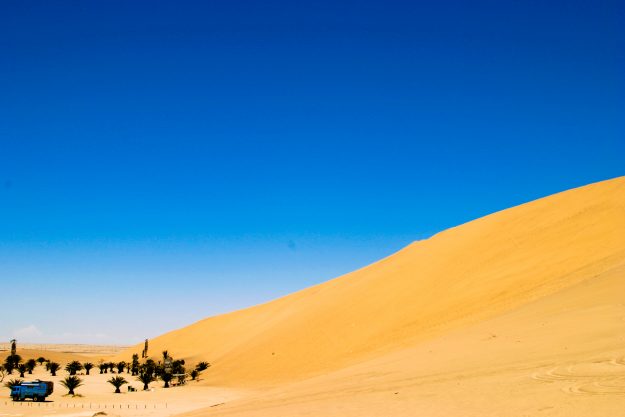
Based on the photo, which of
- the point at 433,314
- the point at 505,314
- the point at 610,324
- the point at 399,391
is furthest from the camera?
the point at 433,314

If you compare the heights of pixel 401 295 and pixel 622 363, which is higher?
pixel 401 295

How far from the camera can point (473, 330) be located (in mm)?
16766

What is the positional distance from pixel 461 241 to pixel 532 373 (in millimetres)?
23417

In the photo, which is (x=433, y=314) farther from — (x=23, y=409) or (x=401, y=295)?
(x=23, y=409)

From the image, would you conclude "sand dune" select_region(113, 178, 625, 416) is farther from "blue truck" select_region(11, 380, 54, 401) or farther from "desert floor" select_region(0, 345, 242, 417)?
"blue truck" select_region(11, 380, 54, 401)

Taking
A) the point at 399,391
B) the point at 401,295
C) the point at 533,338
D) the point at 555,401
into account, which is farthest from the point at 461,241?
the point at 555,401

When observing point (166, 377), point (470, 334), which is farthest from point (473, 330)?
point (166, 377)

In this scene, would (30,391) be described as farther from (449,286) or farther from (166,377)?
(449,286)

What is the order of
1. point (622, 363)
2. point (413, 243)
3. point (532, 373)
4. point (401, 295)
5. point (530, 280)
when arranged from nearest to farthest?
point (622, 363)
point (532, 373)
point (530, 280)
point (401, 295)
point (413, 243)

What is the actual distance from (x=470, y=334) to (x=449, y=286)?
9798 mm

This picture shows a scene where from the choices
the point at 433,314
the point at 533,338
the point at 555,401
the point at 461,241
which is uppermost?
the point at 461,241

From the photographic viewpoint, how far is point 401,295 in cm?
2869

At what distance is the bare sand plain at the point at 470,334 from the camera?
9.26 meters

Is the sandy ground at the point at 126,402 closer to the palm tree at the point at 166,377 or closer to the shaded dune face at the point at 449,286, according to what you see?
the palm tree at the point at 166,377
